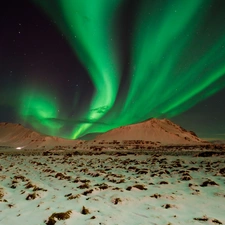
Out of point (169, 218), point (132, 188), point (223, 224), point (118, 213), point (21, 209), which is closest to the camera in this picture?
point (223, 224)

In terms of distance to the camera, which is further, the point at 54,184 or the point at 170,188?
the point at 54,184

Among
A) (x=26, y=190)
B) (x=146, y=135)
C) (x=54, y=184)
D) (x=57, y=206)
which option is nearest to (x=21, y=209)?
(x=57, y=206)

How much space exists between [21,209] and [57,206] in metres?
1.42

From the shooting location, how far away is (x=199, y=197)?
11.0m

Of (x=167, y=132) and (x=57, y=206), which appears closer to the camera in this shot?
(x=57, y=206)

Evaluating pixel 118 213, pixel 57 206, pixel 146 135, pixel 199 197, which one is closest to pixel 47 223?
pixel 57 206

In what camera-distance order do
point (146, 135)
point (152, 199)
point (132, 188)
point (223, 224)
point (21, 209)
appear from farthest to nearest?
point (146, 135) → point (132, 188) → point (152, 199) → point (21, 209) → point (223, 224)

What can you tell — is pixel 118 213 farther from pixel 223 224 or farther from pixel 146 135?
pixel 146 135

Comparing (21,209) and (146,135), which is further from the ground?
(146,135)

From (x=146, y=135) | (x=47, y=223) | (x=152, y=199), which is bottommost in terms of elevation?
(x=47, y=223)

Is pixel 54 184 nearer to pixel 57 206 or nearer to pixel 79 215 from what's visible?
pixel 57 206

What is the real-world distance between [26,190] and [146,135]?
584 ft

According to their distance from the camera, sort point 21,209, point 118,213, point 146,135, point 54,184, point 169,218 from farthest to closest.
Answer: point 146,135 → point 54,184 → point 21,209 → point 118,213 → point 169,218

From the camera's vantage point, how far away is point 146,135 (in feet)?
616
